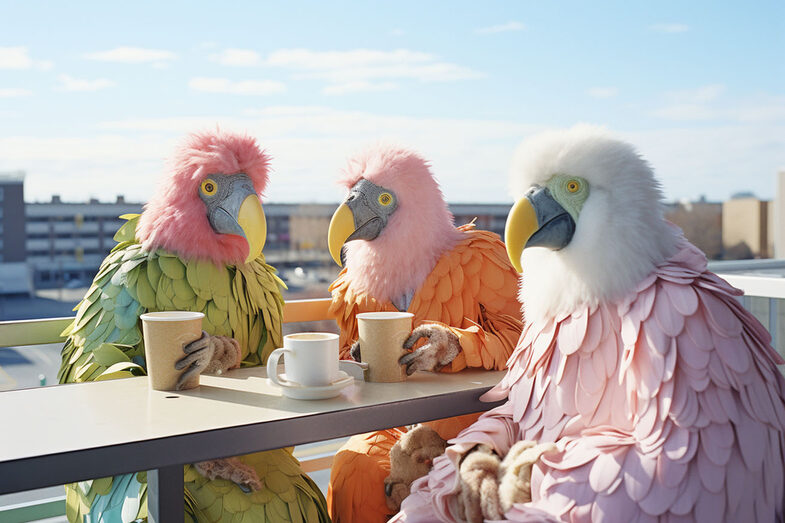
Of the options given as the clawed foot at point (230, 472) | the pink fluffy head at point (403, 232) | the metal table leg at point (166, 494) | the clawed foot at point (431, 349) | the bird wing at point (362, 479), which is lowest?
the bird wing at point (362, 479)

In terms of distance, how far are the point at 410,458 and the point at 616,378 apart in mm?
548

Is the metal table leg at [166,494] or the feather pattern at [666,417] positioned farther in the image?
the metal table leg at [166,494]

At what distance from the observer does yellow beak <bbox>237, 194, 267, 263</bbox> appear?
1412 mm

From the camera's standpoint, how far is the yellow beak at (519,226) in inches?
41.5

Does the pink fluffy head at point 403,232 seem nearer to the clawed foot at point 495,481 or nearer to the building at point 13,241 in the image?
the clawed foot at point 495,481

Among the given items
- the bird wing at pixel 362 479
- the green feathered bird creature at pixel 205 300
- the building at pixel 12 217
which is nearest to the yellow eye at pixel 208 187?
the green feathered bird creature at pixel 205 300

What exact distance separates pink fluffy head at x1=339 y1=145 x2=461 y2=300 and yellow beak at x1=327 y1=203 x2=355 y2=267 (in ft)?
0.28

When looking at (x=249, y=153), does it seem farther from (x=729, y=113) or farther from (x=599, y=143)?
(x=729, y=113)

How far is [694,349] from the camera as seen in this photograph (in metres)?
0.90

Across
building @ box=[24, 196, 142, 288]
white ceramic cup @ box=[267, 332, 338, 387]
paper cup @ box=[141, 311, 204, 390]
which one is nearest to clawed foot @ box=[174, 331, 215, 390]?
paper cup @ box=[141, 311, 204, 390]

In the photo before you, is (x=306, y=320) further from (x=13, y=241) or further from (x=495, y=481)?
(x=13, y=241)

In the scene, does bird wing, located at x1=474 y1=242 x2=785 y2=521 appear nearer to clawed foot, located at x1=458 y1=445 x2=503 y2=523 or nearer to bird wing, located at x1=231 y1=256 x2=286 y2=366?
clawed foot, located at x1=458 y1=445 x2=503 y2=523

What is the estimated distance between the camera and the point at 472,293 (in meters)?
1.52

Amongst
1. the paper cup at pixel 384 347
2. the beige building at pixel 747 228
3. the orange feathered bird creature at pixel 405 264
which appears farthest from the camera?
the beige building at pixel 747 228
